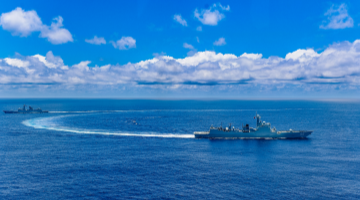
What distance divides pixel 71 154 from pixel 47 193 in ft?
133

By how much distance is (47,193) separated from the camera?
2746 inches

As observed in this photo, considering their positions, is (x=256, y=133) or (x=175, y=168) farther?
(x=256, y=133)

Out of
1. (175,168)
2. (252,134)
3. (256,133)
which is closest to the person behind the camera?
(175,168)

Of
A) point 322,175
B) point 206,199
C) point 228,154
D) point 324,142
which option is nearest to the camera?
point 206,199

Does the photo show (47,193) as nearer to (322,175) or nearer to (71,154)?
(71,154)

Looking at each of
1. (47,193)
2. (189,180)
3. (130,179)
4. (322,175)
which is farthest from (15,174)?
(322,175)

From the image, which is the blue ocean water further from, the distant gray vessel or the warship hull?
the distant gray vessel

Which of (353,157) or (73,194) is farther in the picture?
(353,157)

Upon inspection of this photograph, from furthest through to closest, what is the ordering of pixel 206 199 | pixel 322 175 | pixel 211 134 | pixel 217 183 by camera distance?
pixel 211 134 < pixel 322 175 < pixel 217 183 < pixel 206 199

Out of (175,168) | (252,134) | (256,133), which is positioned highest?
(256,133)

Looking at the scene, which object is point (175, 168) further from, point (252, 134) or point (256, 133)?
point (256, 133)

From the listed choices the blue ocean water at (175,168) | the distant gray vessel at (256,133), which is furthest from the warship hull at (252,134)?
the blue ocean water at (175,168)

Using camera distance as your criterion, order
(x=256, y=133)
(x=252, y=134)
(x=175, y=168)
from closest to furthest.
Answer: (x=175, y=168) → (x=256, y=133) → (x=252, y=134)

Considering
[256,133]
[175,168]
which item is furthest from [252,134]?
[175,168]
